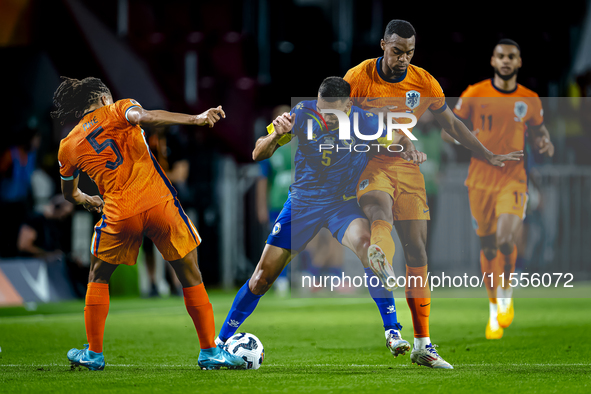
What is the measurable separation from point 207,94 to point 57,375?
1026cm

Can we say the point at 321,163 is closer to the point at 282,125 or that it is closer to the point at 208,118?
the point at 282,125

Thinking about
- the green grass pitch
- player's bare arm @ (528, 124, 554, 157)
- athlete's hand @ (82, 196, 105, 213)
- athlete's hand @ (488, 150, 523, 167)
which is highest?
player's bare arm @ (528, 124, 554, 157)

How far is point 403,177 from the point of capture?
252 inches

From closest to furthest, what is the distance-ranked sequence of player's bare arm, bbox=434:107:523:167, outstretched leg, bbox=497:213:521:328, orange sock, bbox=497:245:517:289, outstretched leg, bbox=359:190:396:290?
outstretched leg, bbox=359:190:396:290 → player's bare arm, bbox=434:107:523:167 → outstretched leg, bbox=497:213:521:328 → orange sock, bbox=497:245:517:289

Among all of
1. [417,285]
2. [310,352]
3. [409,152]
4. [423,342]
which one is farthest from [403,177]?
[310,352]

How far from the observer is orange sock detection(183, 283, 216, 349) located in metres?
5.66

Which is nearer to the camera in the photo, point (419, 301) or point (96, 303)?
point (96, 303)

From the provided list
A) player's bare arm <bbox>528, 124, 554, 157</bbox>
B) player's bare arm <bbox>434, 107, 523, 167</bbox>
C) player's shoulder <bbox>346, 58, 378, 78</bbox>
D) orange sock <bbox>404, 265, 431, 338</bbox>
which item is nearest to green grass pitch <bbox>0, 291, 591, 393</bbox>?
orange sock <bbox>404, 265, 431, 338</bbox>

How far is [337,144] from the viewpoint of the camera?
6.30 meters

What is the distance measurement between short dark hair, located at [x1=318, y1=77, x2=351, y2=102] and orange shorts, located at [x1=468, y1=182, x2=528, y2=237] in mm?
2380

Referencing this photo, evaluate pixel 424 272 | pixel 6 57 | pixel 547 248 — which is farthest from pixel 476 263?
pixel 6 57

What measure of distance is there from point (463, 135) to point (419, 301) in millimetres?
1488

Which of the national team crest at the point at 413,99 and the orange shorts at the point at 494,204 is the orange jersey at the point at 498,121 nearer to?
the orange shorts at the point at 494,204

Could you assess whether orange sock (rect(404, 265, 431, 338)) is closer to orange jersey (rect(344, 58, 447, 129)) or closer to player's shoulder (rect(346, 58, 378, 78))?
orange jersey (rect(344, 58, 447, 129))
